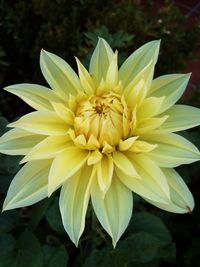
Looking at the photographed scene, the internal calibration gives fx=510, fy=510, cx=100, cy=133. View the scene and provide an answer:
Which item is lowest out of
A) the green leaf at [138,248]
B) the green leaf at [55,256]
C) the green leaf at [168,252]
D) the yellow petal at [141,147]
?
the green leaf at [168,252]

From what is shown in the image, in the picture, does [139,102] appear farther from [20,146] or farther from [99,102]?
[20,146]

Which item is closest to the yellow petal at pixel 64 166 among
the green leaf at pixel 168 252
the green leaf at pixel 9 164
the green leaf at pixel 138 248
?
the green leaf at pixel 9 164

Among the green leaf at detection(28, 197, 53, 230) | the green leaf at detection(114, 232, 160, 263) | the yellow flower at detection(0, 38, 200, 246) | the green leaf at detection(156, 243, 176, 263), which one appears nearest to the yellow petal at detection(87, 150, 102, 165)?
the yellow flower at detection(0, 38, 200, 246)

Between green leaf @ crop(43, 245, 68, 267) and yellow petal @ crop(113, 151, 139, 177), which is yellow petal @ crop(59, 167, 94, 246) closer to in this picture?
yellow petal @ crop(113, 151, 139, 177)

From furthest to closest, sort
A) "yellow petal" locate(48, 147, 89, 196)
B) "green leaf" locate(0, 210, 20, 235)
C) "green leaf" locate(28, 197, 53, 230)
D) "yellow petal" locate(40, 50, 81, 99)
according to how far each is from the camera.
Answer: "green leaf" locate(0, 210, 20, 235)
"green leaf" locate(28, 197, 53, 230)
"yellow petal" locate(40, 50, 81, 99)
"yellow petal" locate(48, 147, 89, 196)

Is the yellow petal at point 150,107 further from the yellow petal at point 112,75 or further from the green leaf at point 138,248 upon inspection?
the green leaf at point 138,248

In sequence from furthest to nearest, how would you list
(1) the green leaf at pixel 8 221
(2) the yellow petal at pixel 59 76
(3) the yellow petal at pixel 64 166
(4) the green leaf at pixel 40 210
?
(1) the green leaf at pixel 8 221 → (4) the green leaf at pixel 40 210 → (2) the yellow petal at pixel 59 76 → (3) the yellow petal at pixel 64 166
